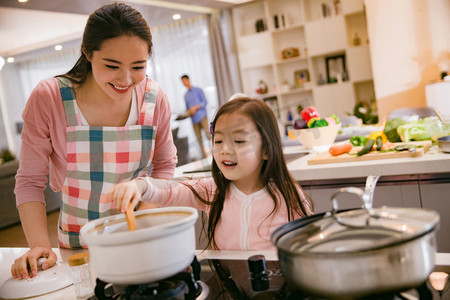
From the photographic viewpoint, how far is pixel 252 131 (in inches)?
50.8

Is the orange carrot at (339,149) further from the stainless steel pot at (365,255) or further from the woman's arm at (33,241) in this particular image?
the stainless steel pot at (365,255)

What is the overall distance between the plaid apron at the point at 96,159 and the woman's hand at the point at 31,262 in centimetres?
21

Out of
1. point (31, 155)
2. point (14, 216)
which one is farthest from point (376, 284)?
point (14, 216)

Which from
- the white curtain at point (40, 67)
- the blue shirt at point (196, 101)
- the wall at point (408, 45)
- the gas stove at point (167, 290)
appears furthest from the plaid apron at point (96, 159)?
the white curtain at point (40, 67)

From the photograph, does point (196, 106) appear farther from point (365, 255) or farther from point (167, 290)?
point (365, 255)

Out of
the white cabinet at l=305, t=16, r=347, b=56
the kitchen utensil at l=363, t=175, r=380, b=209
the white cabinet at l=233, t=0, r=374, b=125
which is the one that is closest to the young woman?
the kitchen utensil at l=363, t=175, r=380, b=209

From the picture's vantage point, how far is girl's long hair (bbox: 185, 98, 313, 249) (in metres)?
1.29

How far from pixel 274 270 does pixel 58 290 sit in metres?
0.44

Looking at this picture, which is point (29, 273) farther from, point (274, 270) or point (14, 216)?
point (14, 216)

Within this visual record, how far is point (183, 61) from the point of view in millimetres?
8156

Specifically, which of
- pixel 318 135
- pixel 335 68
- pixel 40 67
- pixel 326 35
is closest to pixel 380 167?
pixel 318 135

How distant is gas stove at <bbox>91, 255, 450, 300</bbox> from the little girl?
42cm

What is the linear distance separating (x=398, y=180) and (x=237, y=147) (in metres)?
0.80

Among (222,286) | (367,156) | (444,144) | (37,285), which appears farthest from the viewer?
(367,156)
